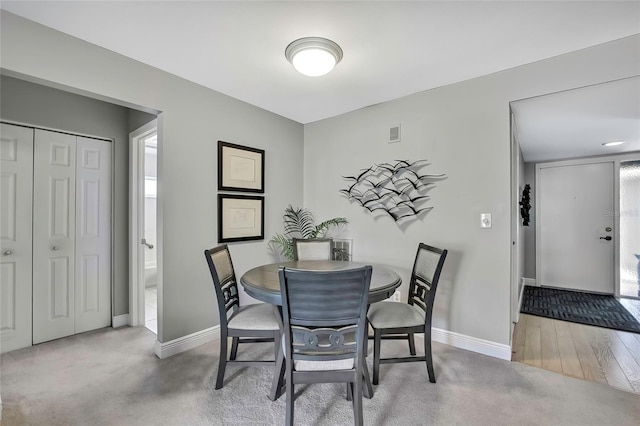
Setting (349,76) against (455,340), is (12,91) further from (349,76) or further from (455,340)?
(455,340)

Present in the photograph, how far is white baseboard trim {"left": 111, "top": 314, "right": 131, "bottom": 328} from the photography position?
3.07 meters

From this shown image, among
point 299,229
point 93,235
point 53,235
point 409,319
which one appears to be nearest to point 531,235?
point 299,229

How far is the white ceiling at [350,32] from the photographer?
1.69 m

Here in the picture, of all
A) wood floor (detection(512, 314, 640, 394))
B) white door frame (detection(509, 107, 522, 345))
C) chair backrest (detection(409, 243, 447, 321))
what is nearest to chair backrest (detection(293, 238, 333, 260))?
chair backrest (detection(409, 243, 447, 321))

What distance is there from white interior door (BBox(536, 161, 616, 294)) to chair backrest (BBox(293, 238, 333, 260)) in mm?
4186

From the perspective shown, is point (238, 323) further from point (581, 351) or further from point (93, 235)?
point (581, 351)

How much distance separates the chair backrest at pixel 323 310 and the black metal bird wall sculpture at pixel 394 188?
1684mm

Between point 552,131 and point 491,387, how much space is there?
298 centimetres

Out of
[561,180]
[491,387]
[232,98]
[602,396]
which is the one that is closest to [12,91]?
[232,98]

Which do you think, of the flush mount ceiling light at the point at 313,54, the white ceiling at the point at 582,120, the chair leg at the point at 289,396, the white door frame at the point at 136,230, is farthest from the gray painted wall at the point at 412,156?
the chair leg at the point at 289,396

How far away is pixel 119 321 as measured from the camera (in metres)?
3.11

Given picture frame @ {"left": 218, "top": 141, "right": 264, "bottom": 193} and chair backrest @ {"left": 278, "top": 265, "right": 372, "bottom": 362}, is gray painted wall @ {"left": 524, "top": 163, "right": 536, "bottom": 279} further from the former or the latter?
chair backrest @ {"left": 278, "top": 265, "right": 372, "bottom": 362}

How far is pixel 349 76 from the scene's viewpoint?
2.52 metres

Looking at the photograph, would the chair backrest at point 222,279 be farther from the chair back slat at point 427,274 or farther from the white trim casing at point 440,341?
the chair back slat at point 427,274
